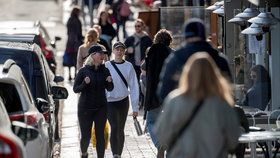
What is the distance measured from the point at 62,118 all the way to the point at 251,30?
702 cm

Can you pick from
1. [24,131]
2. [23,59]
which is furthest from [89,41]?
[24,131]

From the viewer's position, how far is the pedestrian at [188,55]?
10.9 metres

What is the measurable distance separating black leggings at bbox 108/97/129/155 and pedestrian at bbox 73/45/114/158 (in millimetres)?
425

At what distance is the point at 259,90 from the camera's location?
704 inches

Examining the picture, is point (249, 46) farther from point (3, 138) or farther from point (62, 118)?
point (3, 138)

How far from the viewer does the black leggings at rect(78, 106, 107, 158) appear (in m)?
15.6

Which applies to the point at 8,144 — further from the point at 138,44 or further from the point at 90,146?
the point at 138,44

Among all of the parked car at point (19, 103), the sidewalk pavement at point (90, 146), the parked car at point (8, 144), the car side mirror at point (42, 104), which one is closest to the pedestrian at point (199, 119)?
the parked car at point (8, 144)

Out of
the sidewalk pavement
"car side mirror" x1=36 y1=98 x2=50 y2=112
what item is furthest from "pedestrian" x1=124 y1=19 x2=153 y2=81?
"car side mirror" x1=36 y1=98 x2=50 y2=112

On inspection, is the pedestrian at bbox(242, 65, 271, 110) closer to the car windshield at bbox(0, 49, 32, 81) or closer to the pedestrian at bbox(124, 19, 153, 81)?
the car windshield at bbox(0, 49, 32, 81)

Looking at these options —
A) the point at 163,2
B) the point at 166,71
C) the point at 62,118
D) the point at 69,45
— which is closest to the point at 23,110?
the point at 166,71

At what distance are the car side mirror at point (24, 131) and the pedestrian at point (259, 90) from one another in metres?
6.71

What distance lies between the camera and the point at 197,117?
9617mm

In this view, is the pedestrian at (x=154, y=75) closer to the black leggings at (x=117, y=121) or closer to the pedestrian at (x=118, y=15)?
the black leggings at (x=117, y=121)
